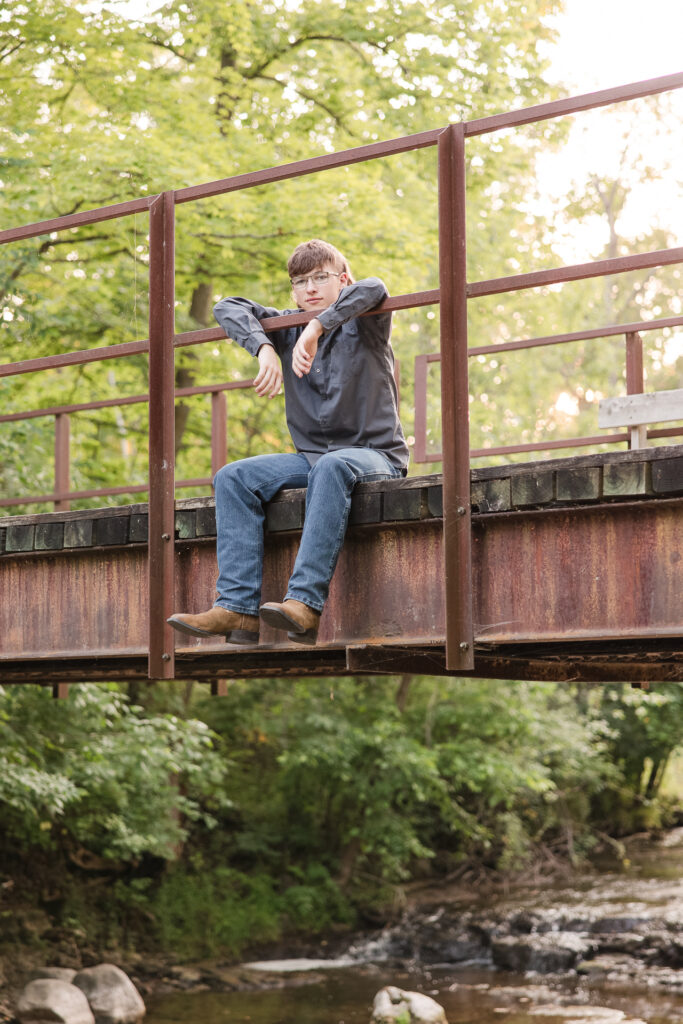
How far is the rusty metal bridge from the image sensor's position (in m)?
4.26

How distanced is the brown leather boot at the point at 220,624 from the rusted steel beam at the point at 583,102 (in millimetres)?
2067

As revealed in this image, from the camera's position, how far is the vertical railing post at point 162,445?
510 cm

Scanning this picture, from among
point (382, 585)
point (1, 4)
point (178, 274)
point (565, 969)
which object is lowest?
point (565, 969)

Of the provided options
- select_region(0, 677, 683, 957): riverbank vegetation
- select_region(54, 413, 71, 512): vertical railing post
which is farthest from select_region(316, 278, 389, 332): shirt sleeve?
select_region(0, 677, 683, 957): riverbank vegetation

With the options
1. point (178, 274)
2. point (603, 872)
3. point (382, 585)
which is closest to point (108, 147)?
point (178, 274)

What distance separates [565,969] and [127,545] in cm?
1225

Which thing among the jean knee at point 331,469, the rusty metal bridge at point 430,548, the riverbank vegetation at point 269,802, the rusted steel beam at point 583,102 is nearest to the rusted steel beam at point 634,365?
the rusty metal bridge at point 430,548

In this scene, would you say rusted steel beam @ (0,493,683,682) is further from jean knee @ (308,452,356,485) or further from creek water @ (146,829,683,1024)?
creek water @ (146,829,683,1024)

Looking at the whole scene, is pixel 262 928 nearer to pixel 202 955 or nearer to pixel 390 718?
pixel 202 955

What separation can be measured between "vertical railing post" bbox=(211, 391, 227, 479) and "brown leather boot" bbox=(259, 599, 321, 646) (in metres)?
3.59

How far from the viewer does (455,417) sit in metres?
4.51

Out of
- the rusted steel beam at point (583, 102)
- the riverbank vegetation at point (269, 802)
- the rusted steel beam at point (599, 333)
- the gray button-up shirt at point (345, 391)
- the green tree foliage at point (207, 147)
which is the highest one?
the green tree foliage at point (207, 147)

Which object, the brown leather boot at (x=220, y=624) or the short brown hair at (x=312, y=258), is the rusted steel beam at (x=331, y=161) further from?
the brown leather boot at (x=220, y=624)

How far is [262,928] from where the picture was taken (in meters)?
16.8
